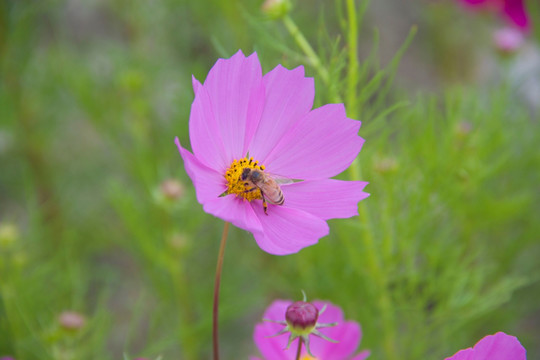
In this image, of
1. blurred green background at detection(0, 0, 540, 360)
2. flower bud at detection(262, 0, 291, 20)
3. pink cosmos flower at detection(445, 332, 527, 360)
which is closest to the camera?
pink cosmos flower at detection(445, 332, 527, 360)

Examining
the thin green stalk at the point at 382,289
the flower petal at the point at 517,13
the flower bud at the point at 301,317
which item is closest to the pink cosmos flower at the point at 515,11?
the flower petal at the point at 517,13

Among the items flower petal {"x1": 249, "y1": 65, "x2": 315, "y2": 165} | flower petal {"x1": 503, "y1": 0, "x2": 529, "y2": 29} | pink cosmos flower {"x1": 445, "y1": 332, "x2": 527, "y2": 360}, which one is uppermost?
flower petal {"x1": 503, "y1": 0, "x2": 529, "y2": 29}

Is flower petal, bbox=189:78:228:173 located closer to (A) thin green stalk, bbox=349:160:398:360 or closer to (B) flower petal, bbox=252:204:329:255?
(B) flower petal, bbox=252:204:329:255

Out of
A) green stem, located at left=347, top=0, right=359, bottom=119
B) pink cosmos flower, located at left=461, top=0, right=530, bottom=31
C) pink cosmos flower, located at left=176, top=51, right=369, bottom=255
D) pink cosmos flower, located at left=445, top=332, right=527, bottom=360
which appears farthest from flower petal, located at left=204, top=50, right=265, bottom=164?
pink cosmos flower, located at left=461, top=0, right=530, bottom=31

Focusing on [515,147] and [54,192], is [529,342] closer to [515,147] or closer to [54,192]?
[515,147]

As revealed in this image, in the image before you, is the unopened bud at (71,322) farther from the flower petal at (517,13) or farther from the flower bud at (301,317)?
the flower petal at (517,13)

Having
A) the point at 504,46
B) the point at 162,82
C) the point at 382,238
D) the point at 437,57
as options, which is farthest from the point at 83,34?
the point at 382,238
